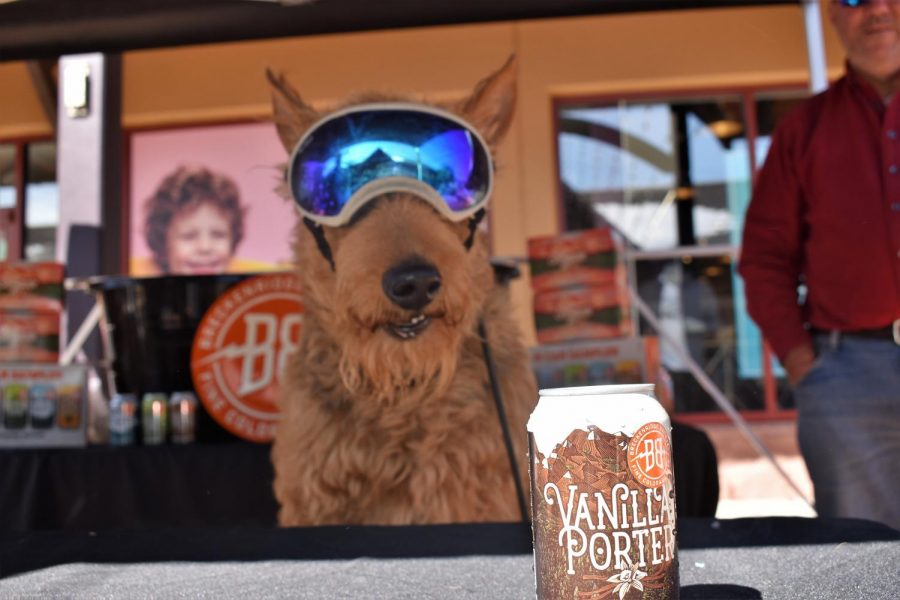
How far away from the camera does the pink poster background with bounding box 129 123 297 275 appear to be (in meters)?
7.30

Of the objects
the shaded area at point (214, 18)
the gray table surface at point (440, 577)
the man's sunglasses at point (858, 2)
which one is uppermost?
the shaded area at point (214, 18)

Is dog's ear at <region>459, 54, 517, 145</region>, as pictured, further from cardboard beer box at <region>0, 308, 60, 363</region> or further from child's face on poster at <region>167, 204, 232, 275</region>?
child's face on poster at <region>167, 204, 232, 275</region>

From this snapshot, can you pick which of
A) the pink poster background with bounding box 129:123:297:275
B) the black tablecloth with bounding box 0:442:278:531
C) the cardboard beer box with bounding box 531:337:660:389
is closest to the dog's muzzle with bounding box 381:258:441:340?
the black tablecloth with bounding box 0:442:278:531

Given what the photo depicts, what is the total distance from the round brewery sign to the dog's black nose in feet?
4.16

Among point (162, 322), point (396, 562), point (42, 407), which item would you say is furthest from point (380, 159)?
point (42, 407)

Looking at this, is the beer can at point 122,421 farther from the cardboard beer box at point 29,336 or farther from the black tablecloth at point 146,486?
the cardboard beer box at point 29,336

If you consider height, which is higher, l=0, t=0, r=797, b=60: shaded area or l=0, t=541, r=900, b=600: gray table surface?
l=0, t=0, r=797, b=60: shaded area

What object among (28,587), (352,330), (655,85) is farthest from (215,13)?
(655,85)

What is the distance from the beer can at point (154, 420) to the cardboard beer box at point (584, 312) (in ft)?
4.81

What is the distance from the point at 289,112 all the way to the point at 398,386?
0.87 metres

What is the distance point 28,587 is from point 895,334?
220cm

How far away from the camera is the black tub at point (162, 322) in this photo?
3033 mm

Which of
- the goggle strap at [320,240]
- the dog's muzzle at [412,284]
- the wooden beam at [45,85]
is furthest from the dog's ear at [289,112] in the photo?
the wooden beam at [45,85]

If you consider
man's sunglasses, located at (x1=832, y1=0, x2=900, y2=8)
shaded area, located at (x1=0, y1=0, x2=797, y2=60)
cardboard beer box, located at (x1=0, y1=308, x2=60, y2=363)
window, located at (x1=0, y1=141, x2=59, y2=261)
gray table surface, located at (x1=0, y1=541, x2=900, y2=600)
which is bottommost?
gray table surface, located at (x1=0, y1=541, x2=900, y2=600)
